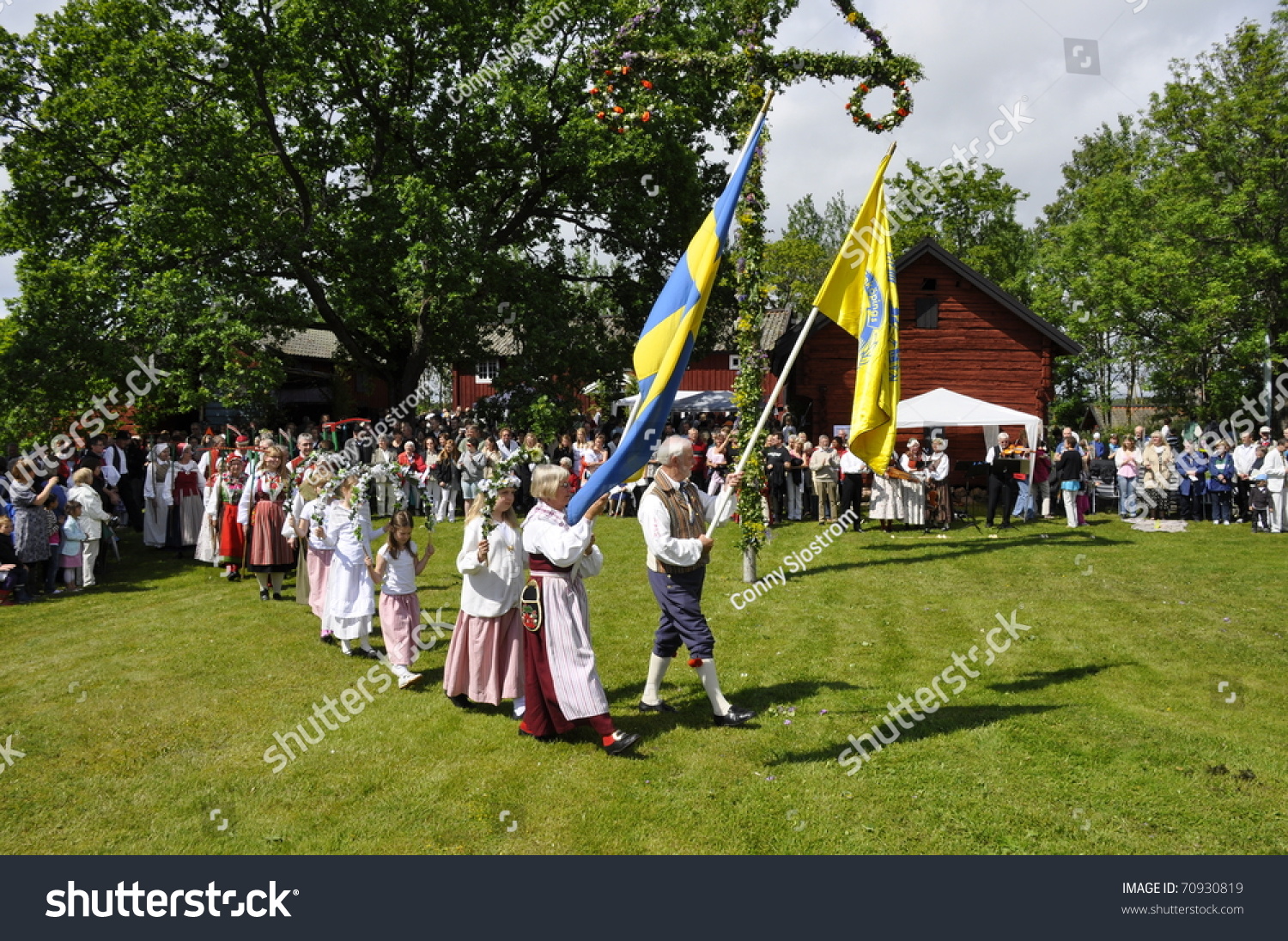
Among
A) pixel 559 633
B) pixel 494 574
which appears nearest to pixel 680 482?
pixel 559 633

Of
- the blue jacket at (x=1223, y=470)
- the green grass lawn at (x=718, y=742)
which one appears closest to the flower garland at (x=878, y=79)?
the green grass lawn at (x=718, y=742)

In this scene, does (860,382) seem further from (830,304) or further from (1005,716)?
(1005,716)

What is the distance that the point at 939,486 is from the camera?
60.6ft

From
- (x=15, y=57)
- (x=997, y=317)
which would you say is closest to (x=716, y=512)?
(x=997, y=317)

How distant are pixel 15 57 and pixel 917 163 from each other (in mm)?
37689

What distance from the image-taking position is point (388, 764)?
6.48 m

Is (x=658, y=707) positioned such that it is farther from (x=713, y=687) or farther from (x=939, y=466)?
(x=939, y=466)

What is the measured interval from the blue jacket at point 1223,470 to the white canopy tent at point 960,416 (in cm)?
369

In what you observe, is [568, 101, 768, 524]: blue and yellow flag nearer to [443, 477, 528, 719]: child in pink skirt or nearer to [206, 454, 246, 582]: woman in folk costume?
[443, 477, 528, 719]: child in pink skirt

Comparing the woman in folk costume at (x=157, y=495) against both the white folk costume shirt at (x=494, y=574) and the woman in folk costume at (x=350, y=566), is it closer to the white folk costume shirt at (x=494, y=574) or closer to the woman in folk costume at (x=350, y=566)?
the woman in folk costume at (x=350, y=566)

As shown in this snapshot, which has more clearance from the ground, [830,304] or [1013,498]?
[830,304]

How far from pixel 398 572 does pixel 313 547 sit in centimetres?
254

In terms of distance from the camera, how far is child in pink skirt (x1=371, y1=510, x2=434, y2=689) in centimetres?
852

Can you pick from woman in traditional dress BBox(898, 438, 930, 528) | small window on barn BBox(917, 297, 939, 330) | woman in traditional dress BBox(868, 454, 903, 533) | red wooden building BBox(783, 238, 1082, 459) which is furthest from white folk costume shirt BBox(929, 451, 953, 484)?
small window on barn BBox(917, 297, 939, 330)
